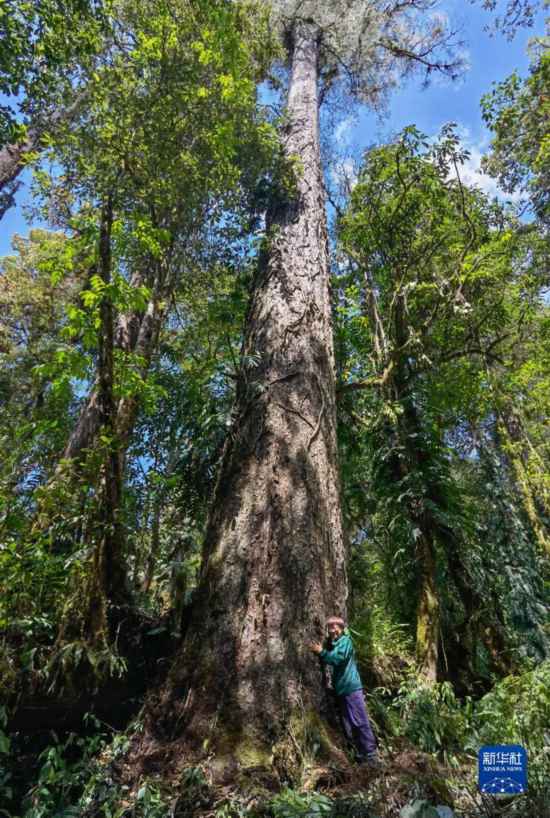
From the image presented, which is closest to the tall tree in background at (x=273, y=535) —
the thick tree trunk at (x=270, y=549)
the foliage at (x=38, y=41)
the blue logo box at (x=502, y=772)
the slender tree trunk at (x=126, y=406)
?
the thick tree trunk at (x=270, y=549)

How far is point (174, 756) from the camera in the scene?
93.0 inches

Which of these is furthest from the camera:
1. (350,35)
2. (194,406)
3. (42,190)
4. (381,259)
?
(350,35)

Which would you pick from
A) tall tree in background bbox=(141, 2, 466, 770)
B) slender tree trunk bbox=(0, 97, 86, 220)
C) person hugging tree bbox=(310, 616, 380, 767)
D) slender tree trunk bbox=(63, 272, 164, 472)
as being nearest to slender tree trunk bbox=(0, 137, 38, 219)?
slender tree trunk bbox=(0, 97, 86, 220)

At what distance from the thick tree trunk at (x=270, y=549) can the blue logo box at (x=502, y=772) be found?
2.70ft

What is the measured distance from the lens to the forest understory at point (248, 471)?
2543 mm

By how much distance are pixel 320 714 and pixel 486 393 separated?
7.70 metres

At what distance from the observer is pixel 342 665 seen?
9.38ft

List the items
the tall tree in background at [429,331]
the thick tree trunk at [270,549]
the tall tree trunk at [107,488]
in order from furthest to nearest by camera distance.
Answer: the tall tree in background at [429,331], the tall tree trunk at [107,488], the thick tree trunk at [270,549]

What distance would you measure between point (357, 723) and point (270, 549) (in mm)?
1089

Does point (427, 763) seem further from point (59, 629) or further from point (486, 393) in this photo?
point (486, 393)

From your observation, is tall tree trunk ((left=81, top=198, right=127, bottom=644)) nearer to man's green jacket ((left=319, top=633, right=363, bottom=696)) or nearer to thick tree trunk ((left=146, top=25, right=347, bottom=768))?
thick tree trunk ((left=146, top=25, right=347, bottom=768))

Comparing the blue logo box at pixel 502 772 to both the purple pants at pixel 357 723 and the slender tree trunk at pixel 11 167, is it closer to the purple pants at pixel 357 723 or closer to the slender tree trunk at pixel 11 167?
the purple pants at pixel 357 723

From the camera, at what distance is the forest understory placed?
2.54 metres

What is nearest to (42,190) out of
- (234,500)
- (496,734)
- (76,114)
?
(76,114)
